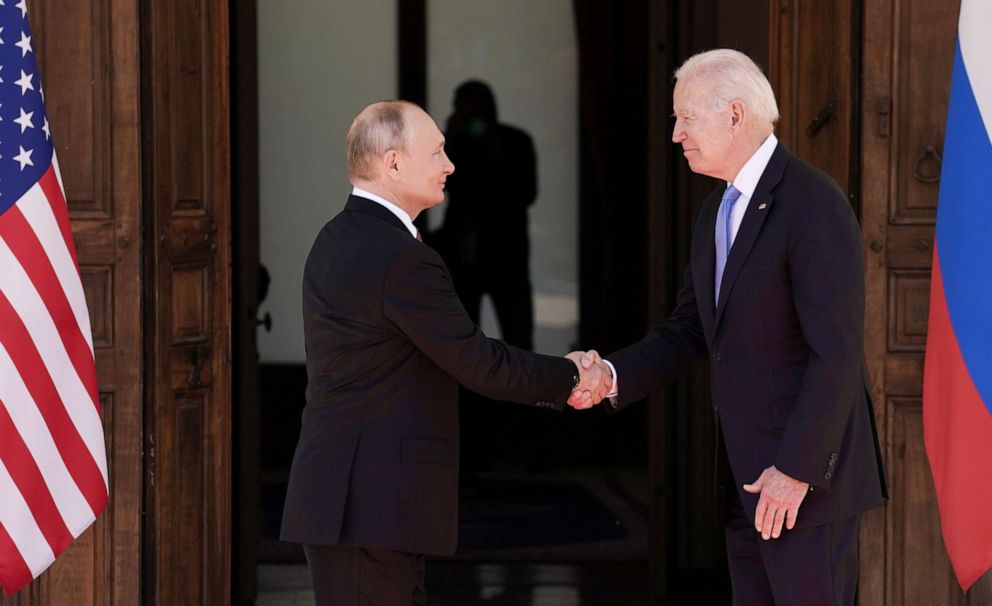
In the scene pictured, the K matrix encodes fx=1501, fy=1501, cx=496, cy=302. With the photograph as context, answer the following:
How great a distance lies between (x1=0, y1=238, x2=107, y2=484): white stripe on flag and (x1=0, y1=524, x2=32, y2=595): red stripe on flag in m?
0.30

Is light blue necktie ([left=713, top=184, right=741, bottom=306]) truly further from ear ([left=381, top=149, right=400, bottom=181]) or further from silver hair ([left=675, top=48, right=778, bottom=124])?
ear ([left=381, top=149, right=400, bottom=181])

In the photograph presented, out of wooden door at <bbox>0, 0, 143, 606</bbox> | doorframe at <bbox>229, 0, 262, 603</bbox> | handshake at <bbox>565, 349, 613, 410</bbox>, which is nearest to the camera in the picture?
handshake at <bbox>565, 349, 613, 410</bbox>

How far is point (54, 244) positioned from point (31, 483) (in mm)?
630

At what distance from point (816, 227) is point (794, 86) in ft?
4.49

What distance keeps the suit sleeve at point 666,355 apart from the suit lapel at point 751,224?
0.53 metres

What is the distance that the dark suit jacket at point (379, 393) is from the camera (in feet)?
10.7

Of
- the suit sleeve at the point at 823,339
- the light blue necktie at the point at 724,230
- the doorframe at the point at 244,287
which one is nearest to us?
the suit sleeve at the point at 823,339

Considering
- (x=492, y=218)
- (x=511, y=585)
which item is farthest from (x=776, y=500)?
(x=492, y=218)

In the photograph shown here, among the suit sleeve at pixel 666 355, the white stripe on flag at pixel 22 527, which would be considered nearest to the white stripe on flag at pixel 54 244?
the white stripe on flag at pixel 22 527

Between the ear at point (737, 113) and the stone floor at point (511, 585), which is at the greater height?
the ear at point (737, 113)

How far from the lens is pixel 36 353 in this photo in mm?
3924

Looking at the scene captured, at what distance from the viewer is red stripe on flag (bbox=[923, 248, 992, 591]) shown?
3.71 metres

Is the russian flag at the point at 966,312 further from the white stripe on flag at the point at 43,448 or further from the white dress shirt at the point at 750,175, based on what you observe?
the white stripe on flag at the point at 43,448

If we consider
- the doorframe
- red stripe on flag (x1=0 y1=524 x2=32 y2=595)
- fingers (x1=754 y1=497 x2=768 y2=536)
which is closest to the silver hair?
fingers (x1=754 y1=497 x2=768 y2=536)
